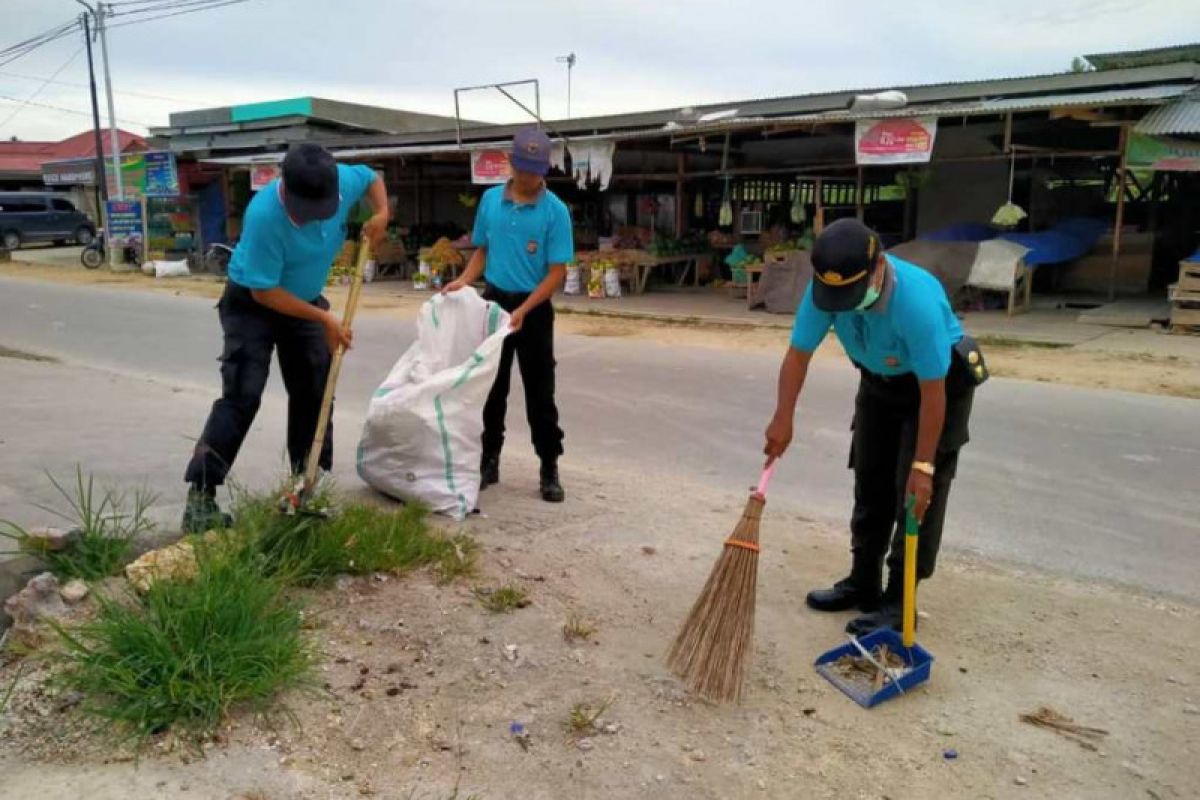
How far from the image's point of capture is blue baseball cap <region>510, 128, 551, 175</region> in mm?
4289

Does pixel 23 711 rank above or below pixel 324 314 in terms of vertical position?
below

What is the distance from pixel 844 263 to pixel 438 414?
208 cm

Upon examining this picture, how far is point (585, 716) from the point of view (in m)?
2.75

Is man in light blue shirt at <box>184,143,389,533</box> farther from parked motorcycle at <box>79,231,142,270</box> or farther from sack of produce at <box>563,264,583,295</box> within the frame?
parked motorcycle at <box>79,231,142,270</box>

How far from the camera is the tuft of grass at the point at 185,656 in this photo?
8.35 ft

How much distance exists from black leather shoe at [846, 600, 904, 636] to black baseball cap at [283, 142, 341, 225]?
2486 mm

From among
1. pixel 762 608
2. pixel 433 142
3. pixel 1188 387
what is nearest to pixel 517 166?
pixel 762 608

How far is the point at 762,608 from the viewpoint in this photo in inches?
141

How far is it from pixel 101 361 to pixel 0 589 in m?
7.25

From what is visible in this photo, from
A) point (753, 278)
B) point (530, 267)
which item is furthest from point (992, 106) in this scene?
point (530, 267)

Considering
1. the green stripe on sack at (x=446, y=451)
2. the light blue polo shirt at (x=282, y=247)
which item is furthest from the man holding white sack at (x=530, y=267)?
the light blue polo shirt at (x=282, y=247)

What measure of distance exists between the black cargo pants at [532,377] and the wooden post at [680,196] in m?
13.2

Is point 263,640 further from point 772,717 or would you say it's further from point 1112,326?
point 1112,326

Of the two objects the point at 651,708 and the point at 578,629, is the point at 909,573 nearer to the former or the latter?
the point at 651,708
